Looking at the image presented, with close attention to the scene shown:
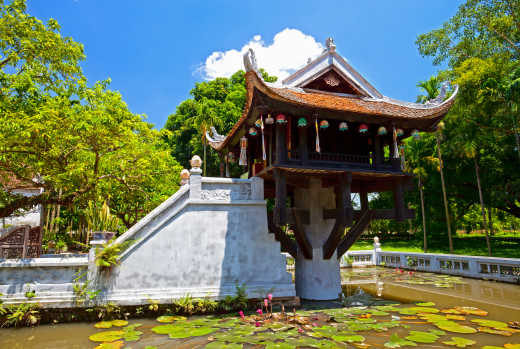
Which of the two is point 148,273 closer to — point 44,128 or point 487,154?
point 44,128

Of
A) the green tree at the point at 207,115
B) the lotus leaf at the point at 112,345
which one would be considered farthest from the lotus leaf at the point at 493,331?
the green tree at the point at 207,115

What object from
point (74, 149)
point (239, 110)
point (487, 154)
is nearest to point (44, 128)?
point (74, 149)

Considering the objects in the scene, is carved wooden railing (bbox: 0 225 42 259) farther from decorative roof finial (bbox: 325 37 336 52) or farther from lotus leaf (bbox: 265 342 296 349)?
decorative roof finial (bbox: 325 37 336 52)

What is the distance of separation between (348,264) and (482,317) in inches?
365

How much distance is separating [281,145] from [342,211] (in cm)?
229

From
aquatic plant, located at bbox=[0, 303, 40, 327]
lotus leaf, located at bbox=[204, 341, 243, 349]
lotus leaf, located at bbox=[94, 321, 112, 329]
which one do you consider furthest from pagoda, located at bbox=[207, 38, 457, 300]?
aquatic plant, located at bbox=[0, 303, 40, 327]

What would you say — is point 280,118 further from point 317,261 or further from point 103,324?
point 103,324

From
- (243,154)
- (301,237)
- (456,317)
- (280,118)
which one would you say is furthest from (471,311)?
(243,154)

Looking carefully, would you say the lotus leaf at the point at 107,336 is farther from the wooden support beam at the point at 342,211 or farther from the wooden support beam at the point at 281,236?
the wooden support beam at the point at 342,211

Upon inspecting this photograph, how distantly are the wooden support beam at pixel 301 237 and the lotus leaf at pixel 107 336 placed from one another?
4547 mm

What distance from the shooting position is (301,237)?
8.19 meters

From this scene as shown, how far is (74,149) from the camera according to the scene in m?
7.61

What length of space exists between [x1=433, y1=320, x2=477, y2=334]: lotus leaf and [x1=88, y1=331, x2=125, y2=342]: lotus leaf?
6.06m

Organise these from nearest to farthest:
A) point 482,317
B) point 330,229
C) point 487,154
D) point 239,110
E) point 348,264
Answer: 1. point 482,317
2. point 330,229
3. point 348,264
4. point 487,154
5. point 239,110
